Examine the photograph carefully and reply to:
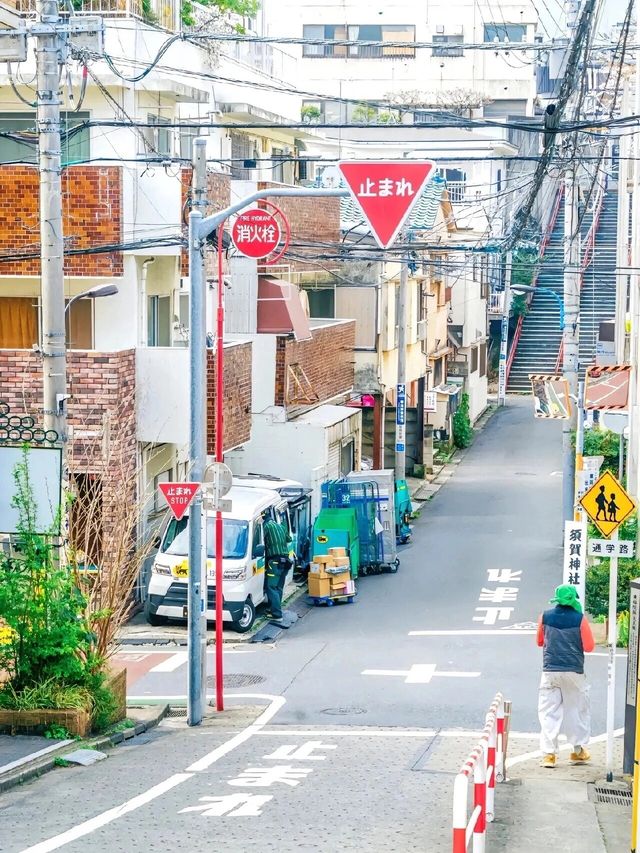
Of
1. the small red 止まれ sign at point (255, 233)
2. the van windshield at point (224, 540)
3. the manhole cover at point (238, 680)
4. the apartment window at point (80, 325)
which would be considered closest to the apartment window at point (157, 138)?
the apartment window at point (80, 325)

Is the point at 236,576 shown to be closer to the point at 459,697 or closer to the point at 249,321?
the point at 459,697

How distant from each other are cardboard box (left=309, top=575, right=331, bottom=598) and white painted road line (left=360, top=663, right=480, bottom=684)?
559 cm

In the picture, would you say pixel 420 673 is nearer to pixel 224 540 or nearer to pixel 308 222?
pixel 224 540

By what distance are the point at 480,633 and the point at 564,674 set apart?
380 inches

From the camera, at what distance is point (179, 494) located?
16.5 metres

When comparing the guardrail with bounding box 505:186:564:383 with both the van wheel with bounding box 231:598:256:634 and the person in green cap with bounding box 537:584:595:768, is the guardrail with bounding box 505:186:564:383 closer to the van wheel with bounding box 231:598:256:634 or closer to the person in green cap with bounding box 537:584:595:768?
the van wheel with bounding box 231:598:256:634

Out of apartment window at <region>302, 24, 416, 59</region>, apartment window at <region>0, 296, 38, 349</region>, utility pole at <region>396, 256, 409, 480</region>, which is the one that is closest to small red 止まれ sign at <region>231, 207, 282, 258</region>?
apartment window at <region>0, 296, 38, 349</region>

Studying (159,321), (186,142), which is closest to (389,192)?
(159,321)

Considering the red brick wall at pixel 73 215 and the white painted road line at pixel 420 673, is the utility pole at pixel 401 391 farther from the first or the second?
the white painted road line at pixel 420 673

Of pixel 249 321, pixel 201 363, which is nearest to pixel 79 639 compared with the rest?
pixel 201 363

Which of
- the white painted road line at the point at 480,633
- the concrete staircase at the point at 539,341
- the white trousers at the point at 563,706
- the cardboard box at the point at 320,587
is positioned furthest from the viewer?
the concrete staircase at the point at 539,341

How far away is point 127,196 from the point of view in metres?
22.8

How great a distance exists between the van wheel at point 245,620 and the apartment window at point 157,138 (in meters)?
7.99

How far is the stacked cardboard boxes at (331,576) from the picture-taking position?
26.6 metres
